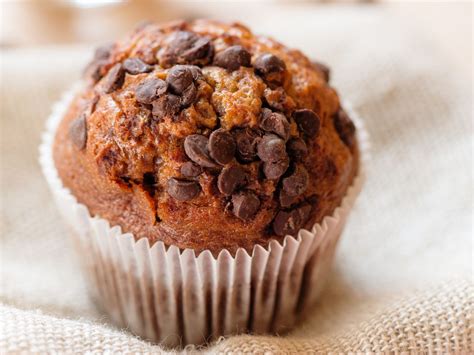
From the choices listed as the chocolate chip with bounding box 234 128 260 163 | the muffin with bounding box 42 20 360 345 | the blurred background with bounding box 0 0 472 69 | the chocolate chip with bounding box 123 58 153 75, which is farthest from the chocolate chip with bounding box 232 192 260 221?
the blurred background with bounding box 0 0 472 69

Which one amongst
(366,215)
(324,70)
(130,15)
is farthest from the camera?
(130,15)

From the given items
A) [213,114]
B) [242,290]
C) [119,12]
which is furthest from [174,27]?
[119,12]

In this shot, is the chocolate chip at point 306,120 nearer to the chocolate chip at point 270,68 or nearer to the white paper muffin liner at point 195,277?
the chocolate chip at point 270,68

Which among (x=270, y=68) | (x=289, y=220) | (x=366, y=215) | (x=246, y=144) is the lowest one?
(x=366, y=215)

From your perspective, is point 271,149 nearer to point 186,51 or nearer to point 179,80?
point 179,80

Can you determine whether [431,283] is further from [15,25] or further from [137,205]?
[15,25]

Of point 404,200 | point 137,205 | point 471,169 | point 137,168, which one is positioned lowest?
point 404,200

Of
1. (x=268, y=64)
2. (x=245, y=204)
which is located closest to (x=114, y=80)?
(x=268, y=64)
